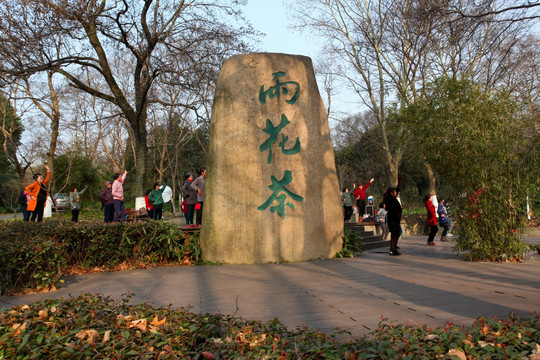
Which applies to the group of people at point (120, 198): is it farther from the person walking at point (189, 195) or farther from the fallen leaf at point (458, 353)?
the fallen leaf at point (458, 353)

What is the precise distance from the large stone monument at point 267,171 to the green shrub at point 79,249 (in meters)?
0.75

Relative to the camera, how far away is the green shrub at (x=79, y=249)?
7.41 metres

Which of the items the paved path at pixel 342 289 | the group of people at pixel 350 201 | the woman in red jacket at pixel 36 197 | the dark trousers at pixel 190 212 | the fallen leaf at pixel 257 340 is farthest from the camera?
the group of people at pixel 350 201

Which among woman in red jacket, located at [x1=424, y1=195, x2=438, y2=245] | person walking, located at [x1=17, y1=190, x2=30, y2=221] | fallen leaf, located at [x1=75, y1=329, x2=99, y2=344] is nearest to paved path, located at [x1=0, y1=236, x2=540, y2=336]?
fallen leaf, located at [x1=75, y1=329, x2=99, y2=344]

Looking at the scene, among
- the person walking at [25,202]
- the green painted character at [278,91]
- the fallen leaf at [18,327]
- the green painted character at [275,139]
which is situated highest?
the green painted character at [278,91]

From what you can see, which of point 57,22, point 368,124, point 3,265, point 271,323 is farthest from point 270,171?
point 368,124

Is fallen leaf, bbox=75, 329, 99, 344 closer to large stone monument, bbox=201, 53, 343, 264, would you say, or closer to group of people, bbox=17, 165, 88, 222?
large stone monument, bbox=201, 53, 343, 264

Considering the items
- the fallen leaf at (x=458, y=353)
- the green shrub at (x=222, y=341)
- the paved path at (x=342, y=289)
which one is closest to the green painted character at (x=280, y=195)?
the paved path at (x=342, y=289)

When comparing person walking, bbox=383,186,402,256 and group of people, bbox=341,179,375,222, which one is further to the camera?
group of people, bbox=341,179,375,222

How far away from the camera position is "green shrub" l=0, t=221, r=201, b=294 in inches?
292

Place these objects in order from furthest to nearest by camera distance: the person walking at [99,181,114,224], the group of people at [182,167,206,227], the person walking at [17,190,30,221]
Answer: the person walking at [99,181,114,224]
the person walking at [17,190,30,221]
the group of people at [182,167,206,227]

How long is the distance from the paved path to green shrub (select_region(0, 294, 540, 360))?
45 centimetres

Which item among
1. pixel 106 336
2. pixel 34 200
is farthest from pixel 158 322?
pixel 34 200

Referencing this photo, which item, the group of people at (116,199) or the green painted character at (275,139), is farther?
the group of people at (116,199)
